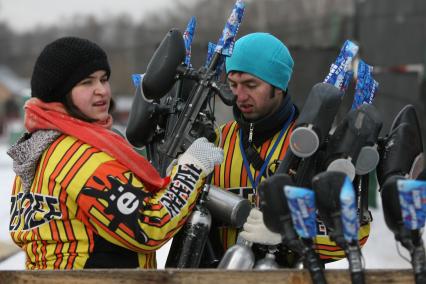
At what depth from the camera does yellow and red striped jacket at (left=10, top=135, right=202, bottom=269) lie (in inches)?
90.7

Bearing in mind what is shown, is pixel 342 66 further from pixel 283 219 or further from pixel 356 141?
pixel 283 219

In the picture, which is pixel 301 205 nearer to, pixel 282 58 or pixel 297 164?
pixel 297 164

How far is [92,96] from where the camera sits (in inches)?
98.0

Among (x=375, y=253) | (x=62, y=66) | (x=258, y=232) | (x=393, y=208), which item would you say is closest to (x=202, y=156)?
(x=258, y=232)

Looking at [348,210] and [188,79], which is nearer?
[348,210]

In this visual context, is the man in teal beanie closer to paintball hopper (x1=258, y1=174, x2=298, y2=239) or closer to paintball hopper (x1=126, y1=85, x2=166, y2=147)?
paintball hopper (x1=126, y1=85, x2=166, y2=147)

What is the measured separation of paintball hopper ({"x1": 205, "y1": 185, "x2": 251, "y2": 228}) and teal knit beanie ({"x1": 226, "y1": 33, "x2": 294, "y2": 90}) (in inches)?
20.4

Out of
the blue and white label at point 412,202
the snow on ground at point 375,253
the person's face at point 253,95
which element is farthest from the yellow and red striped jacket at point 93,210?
the snow on ground at point 375,253

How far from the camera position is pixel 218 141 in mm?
2965

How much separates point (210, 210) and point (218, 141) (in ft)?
1.46

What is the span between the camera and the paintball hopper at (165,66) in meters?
2.61

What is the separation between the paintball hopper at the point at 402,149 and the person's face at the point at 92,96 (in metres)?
0.95

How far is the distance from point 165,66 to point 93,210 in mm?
606

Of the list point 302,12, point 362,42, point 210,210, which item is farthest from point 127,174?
point 302,12
